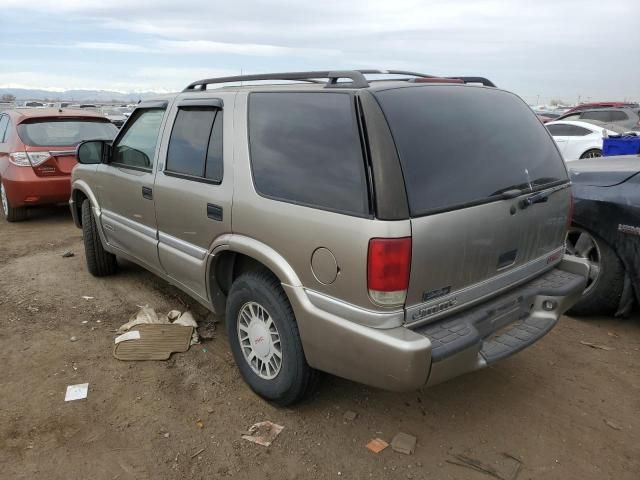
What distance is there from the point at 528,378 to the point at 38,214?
7884 millimetres

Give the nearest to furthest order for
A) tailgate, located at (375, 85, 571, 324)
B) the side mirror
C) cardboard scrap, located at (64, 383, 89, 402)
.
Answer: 1. tailgate, located at (375, 85, 571, 324)
2. cardboard scrap, located at (64, 383, 89, 402)
3. the side mirror

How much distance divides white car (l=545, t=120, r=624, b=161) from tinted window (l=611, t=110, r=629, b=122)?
306cm

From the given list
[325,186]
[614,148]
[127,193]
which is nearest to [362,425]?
[325,186]

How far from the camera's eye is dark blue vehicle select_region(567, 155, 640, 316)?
3.75m

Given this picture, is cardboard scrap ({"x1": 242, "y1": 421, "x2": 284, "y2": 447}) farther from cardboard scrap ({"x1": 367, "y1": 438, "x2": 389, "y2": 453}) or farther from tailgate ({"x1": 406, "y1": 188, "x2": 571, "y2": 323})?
tailgate ({"x1": 406, "y1": 188, "x2": 571, "y2": 323})

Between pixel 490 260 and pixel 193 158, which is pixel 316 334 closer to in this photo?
pixel 490 260

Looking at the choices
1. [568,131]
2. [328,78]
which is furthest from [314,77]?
[568,131]

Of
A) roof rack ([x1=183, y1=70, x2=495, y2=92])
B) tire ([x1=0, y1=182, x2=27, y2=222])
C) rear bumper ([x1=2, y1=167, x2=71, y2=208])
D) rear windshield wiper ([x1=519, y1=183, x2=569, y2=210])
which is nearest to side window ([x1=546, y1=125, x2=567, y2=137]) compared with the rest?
roof rack ([x1=183, y1=70, x2=495, y2=92])

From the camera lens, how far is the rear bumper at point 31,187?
7.03 m

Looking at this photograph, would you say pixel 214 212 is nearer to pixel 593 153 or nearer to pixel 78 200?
pixel 78 200

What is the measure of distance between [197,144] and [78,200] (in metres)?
2.64

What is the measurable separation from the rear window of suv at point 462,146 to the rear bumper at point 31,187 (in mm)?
6268

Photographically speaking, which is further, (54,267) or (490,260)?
(54,267)

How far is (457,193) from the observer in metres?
2.38
